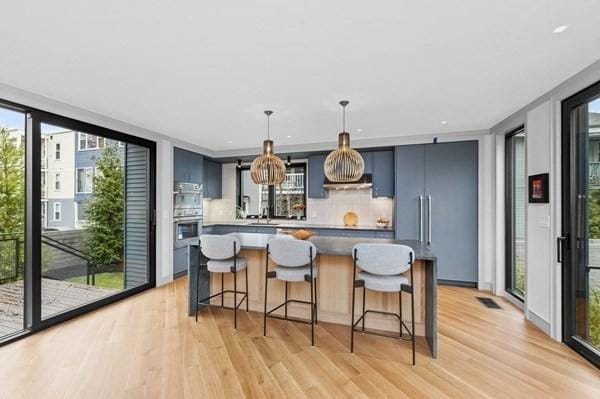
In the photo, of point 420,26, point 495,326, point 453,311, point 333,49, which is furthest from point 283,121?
point 495,326

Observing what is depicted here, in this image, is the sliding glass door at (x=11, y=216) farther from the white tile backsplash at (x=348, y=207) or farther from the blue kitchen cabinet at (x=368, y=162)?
the blue kitchen cabinet at (x=368, y=162)

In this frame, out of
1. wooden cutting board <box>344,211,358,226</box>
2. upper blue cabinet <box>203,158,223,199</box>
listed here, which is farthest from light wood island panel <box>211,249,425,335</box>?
upper blue cabinet <box>203,158,223,199</box>

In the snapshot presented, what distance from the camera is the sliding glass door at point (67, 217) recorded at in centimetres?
287

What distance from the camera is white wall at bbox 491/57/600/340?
276 centimetres

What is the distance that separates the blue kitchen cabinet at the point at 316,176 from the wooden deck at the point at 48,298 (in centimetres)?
359

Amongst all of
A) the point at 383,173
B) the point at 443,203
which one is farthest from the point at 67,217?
the point at 443,203

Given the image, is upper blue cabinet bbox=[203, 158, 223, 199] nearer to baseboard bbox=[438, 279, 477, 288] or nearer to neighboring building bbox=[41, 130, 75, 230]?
neighboring building bbox=[41, 130, 75, 230]

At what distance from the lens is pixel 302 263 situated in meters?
2.78

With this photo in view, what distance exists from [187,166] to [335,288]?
3622mm

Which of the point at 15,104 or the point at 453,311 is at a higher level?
the point at 15,104

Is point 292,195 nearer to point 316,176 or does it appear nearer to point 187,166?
point 316,176

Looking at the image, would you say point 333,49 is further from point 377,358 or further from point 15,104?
point 15,104

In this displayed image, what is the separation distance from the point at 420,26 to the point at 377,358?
8.41 ft

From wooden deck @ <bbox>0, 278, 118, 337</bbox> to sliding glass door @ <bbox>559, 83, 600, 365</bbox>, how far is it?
5.28 meters
